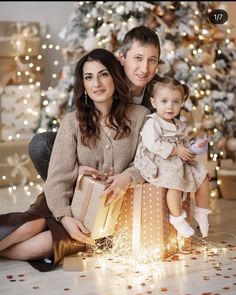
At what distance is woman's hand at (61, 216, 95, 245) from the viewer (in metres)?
2.16

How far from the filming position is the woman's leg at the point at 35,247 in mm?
2160

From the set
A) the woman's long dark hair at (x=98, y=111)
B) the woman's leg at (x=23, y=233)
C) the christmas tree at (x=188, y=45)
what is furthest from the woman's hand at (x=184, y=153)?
the christmas tree at (x=188, y=45)

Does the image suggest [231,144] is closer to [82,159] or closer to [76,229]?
[82,159]

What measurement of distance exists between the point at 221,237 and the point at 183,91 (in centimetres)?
71

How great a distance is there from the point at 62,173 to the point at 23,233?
26 cm

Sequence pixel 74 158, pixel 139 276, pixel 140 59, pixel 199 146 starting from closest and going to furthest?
pixel 139 276, pixel 199 146, pixel 74 158, pixel 140 59

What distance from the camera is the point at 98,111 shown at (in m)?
2.29

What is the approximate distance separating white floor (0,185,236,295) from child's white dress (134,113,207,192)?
0.28 metres

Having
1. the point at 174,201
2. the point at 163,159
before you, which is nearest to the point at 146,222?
the point at 174,201

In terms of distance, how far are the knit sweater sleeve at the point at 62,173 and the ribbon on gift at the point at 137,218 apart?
0.77 ft

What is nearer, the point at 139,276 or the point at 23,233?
the point at 139,276

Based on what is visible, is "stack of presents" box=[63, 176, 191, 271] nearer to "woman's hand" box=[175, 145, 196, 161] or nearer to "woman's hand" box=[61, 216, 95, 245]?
"woman's hand" box=[61, 216, 95, 245]

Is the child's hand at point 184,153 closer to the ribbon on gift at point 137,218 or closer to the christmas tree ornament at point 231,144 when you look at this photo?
the ribbon on gift at point 137,218

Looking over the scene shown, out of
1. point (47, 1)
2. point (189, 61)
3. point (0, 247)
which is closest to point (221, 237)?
point (0, 247)
